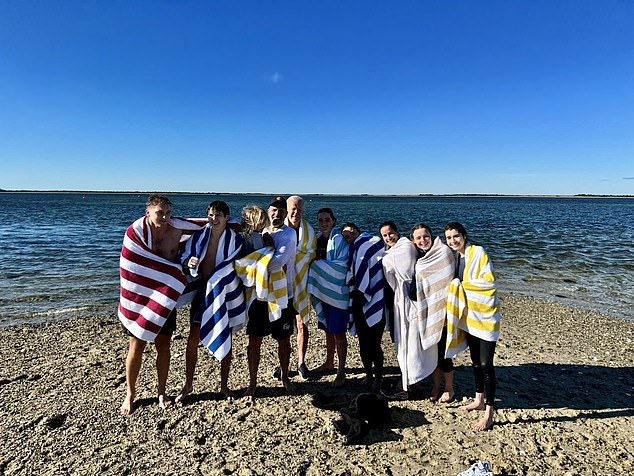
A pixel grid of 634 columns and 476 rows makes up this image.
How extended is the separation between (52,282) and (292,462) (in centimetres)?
1179

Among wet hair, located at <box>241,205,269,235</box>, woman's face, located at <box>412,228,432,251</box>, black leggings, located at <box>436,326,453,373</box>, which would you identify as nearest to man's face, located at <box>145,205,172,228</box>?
wet hair, located at <box>241,205,269,235</box>

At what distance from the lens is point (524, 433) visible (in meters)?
4.24

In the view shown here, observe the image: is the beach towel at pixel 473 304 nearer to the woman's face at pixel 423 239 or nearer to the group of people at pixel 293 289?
the group of people at pixel 293 289

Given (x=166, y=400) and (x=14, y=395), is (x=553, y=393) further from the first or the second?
(x=14, y=395)

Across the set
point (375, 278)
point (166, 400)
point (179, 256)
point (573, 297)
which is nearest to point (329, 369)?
point (375, 278)

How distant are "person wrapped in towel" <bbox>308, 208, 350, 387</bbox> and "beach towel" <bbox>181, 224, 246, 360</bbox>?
1066 mm

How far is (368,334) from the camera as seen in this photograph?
16.4 feet

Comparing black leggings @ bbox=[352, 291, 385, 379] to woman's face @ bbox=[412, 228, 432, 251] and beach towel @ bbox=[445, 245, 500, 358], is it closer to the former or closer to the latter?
beach towel @ bbox=[445, 245, 500, 358]

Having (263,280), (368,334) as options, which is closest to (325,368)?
(368,334)

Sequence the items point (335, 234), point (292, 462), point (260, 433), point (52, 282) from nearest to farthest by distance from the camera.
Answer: point (292, 462)
point (260, 433)
point (335, 234)
point (52, 282)

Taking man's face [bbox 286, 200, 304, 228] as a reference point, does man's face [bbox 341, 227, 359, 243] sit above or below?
below

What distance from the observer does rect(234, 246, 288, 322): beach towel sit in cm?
461

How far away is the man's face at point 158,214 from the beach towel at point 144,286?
0.11 m

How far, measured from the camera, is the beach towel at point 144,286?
14.5 feet
